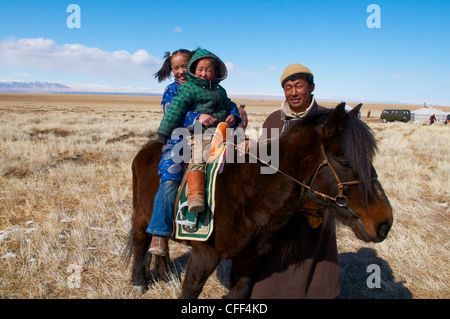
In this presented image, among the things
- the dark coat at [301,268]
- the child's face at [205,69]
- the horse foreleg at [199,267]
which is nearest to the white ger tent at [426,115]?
the dark coat at [301,268]

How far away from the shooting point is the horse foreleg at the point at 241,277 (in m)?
2.93

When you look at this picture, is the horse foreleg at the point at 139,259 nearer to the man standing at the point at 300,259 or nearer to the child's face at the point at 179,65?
the man standing at the point at 300,259

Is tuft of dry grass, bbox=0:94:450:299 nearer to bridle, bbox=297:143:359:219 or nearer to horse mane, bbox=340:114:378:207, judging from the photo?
bridle, bbox=297:143:359:219

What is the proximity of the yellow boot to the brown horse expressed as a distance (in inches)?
7.0

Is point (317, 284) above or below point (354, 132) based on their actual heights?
below

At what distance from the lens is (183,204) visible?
2.59 meters

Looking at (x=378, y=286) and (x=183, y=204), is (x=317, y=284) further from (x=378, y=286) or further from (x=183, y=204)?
(x=183, y=204)

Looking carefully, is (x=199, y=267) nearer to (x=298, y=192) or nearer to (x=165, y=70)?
(x=298, y=192)

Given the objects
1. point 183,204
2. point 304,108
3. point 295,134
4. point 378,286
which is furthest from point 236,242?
point 378,286

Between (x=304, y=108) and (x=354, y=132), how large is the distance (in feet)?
4.02

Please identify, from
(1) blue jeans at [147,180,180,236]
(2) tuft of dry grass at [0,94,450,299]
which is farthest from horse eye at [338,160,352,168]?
(2) tuft of dry grass at [0,94,450,299]

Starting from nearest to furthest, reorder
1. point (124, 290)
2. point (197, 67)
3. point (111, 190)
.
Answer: point (197, 67)
point (124, 290)
point (111, 190)

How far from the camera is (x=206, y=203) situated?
8.33 ft

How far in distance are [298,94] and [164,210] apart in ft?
6.56
